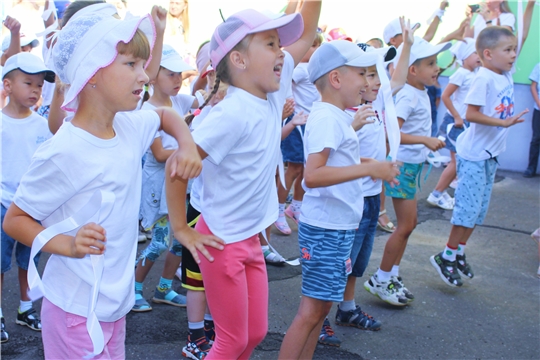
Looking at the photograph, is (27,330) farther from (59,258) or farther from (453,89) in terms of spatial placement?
(453,89)

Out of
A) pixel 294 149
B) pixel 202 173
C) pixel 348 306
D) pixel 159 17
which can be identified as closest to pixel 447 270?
pixel 348 306

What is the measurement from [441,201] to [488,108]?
271cm

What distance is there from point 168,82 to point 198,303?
1642 millimetres

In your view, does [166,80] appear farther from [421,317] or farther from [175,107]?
[421,317]

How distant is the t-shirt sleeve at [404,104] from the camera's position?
440 centimetres

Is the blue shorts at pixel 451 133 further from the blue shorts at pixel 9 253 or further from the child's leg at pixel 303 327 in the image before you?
the blue shorts at pixel 9 253

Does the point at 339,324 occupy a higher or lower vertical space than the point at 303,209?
lower

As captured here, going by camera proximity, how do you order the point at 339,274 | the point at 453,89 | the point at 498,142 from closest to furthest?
the point at 339,274
the point at 498,142
the point at 453,89

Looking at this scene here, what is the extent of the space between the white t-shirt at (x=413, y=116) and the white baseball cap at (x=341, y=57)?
1.23 m

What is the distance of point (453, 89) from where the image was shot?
7582mm

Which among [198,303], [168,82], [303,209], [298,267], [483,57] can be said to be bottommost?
[298,267]

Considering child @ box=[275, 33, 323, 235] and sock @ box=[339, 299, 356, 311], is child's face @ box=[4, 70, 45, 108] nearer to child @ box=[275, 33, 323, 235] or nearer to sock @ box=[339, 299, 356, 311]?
sock @ box=[339, 299, 356, 311]

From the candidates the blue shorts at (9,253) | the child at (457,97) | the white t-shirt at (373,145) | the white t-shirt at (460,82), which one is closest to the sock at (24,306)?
the blue shorts at (9,253)

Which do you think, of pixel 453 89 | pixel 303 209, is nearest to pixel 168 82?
pixel 303 209
